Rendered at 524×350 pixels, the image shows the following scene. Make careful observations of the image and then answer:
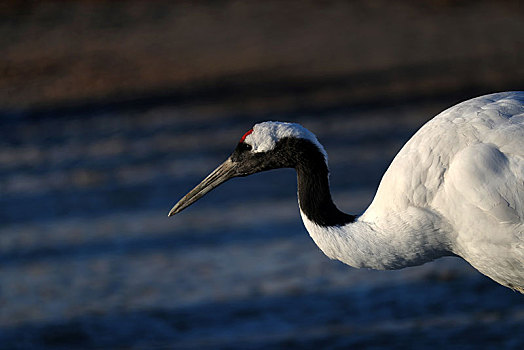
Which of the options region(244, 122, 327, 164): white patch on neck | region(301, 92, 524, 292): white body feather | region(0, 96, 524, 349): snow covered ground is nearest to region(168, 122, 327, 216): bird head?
region(244, 122, 327, 164): white patch on neck

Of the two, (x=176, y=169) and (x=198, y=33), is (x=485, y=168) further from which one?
(x=198, y=33)

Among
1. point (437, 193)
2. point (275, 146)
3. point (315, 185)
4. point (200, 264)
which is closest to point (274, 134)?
point (275, 146)

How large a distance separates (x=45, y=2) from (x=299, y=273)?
Answer: 926 centimetres

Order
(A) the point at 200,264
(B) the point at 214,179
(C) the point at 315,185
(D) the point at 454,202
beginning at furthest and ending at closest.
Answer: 1. (A) the point at 200,264
2. (B) the point at 214,179
3. (C) the point at 315,185
4. (D) the point at 454,202

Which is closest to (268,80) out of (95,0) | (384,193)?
(95,0)

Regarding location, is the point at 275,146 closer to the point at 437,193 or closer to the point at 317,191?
the point at 317,191

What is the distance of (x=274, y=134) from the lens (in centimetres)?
445

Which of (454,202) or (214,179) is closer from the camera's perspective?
(454,202)

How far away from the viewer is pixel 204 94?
10.9 meters

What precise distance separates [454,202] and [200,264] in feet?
10.1

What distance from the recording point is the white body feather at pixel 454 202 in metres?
4.27

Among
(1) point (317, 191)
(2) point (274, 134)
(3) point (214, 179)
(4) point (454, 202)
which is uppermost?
(2) point (274, 134)

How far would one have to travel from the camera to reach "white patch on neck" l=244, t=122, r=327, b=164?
174 inches

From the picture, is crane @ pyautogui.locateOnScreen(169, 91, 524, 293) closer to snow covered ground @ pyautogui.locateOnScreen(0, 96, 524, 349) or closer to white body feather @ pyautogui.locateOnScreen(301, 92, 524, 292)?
white body feather @ pyautogui.locateOnScreen(301, 92, 524, 292)
